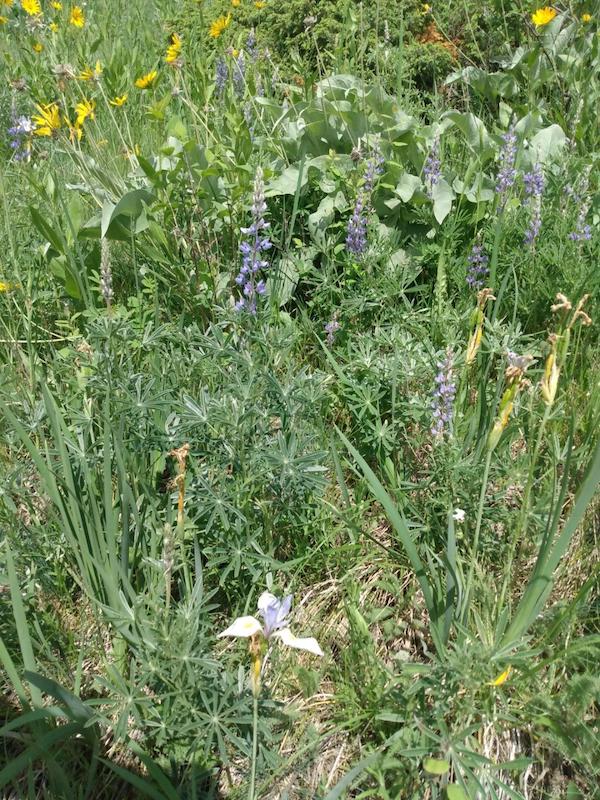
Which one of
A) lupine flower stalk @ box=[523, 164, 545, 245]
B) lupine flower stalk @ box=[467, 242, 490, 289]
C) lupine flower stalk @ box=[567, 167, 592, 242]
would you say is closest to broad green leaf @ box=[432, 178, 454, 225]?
lupine flower stalk @ box=[467, 242, 490, 289]

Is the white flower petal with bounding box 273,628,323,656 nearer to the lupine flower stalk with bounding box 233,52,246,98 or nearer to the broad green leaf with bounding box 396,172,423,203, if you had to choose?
the broad green leaf with bounding box 396,172,423,203

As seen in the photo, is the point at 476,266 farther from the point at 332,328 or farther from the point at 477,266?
the point at 332,328

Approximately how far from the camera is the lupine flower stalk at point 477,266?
7.84 feet

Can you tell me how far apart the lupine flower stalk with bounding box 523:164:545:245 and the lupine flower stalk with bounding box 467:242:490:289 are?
151 mm

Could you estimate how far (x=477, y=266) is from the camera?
8.29ft

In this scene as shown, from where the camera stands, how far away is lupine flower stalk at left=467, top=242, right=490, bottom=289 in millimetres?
2391

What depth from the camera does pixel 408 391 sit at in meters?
2.09

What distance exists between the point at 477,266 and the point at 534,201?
0.91 ft

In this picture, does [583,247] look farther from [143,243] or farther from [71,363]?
[71,363]

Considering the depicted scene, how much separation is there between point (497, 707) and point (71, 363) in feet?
5.24

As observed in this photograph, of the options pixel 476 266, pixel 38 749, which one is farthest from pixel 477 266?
pixel 38 749

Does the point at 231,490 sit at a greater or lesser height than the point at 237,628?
lesser

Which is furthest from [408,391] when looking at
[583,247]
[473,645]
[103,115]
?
[103,115]

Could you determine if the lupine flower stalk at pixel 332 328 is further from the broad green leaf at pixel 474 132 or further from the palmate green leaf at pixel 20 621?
the palmate green leaf at pixel 20 621
